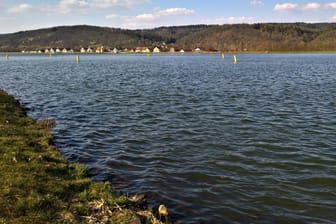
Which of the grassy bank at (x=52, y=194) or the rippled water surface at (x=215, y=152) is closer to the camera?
the grassy bank at (x=52, y=194)

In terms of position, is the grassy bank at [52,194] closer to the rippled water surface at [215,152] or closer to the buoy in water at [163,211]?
the buoy in water at [163,211]

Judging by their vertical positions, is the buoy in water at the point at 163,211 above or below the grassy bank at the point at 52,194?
below

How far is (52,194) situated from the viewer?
1093 cm

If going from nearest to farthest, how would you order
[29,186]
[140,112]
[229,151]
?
[29,186] → [229,151] → [140,112]

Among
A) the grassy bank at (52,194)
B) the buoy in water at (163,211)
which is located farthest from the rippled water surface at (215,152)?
the grassy bank at (52,194)

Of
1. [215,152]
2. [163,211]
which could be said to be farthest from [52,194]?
[215,152]

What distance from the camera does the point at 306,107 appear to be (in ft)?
99.7

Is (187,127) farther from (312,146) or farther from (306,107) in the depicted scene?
(306,107)

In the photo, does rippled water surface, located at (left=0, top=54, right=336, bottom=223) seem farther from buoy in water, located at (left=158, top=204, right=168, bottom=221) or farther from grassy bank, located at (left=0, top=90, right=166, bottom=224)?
grassy bank, located at (left=0, top=90, right=166, bottom=224)

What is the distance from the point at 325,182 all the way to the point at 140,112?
703 inches

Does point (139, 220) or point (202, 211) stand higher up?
point (139, 220)

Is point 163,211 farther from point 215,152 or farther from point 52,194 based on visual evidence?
point 215,152

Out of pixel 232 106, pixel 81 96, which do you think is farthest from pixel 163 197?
pixel 81 96

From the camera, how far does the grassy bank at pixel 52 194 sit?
9.52 meters
